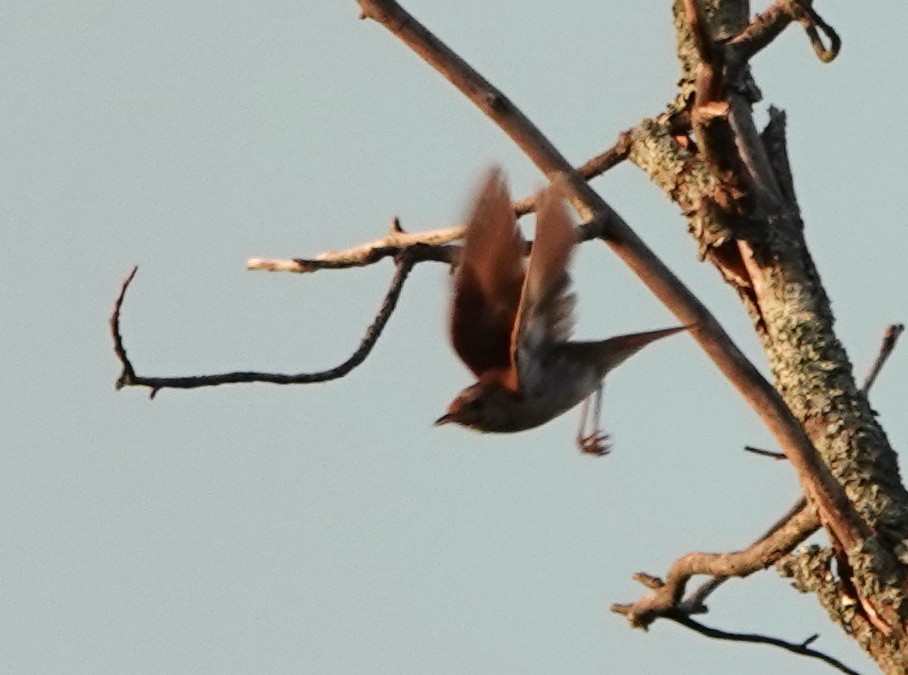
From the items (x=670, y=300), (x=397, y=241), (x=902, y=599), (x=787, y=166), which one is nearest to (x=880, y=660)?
(x=902, y=599)

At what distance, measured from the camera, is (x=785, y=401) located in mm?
5375

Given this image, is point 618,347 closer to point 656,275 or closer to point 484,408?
point 484,408

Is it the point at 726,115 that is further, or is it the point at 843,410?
the point at 843,410

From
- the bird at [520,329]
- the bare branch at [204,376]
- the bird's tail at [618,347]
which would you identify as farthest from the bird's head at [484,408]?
the bare branch at [204,376]

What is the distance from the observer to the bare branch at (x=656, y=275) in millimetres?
5047

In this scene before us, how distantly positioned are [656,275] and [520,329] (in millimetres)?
554

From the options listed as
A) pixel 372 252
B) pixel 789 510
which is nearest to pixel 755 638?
pixel 789 510

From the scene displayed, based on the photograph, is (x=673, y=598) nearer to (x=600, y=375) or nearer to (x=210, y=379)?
(x=600, y=375)

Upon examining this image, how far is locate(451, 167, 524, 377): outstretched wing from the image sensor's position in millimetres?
5324

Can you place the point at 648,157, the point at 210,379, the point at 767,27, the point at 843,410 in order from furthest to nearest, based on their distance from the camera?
the point at 648,157
the point at 843,410
the point at 767,27
the point at 210,379

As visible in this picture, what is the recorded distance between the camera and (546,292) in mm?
5219

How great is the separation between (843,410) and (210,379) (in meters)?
1.94

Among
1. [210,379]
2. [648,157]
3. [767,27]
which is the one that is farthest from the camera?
[648,157]

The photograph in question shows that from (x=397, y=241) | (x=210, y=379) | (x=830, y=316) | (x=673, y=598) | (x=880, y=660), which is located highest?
(x=397, y=241)
